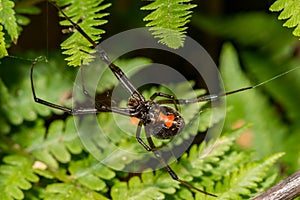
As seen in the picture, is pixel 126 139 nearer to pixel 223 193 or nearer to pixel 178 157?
pixel 178 157

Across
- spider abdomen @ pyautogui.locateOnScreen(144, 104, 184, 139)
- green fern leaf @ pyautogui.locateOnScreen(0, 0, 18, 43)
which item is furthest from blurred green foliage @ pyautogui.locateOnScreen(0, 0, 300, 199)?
spider abdomen @ pyautogui.locateOnScreen(144, 104, 184, 139)

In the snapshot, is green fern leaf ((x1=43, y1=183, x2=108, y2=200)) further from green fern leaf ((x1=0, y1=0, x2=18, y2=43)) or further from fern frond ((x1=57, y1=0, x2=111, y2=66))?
green fern leaf ((x1=0, y1=0, x2=18, y2=43))

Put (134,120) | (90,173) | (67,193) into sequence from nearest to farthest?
1. (67,193)
2. (90,173)
3. (134,120)

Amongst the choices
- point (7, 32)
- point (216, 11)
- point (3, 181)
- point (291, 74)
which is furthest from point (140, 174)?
point (216, 11)

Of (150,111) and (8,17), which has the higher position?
(8,17)

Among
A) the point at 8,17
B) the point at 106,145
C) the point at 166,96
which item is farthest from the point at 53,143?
the point at 8,17

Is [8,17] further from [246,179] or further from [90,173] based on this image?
[246,179]
